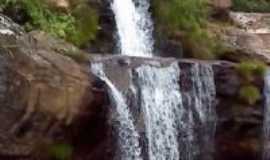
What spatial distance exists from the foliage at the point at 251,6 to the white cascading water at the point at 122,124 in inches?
294

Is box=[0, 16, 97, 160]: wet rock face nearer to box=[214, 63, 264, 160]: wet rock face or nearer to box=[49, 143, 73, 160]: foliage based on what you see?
box=[49, 143, 73, 160]: foliage


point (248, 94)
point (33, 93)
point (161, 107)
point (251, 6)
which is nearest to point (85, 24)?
point (161, 107)

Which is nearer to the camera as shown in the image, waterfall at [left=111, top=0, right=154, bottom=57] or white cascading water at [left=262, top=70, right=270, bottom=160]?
white cascading water at [left=262, top=70, right=270, bottom=160]

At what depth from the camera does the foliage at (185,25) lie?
14.9m

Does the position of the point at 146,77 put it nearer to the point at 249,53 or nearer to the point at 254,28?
the point at 249,53

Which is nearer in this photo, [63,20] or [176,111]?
[176,111]

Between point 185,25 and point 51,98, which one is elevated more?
point 185,25

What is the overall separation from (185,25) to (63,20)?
2.73m

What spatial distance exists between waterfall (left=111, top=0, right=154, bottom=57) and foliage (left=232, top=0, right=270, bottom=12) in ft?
12.5

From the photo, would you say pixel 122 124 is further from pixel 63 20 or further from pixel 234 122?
pixel 63 20

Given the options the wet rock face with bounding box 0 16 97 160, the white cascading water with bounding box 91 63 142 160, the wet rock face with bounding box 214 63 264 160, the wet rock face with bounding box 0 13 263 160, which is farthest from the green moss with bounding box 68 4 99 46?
the wet rock face with bounding box 0 16 97 160

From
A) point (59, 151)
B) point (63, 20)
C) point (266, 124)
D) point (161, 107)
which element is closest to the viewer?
point (59, 151)

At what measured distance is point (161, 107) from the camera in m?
12.3

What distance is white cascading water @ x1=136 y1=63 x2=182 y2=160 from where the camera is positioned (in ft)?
39.7
